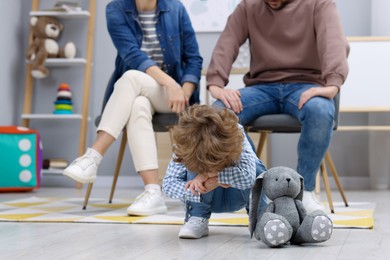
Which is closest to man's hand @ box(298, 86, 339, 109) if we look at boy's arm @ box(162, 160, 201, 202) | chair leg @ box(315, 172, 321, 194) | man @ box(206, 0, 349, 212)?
man @ box(206, 0, 349, 212)

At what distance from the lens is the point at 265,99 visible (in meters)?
2.24

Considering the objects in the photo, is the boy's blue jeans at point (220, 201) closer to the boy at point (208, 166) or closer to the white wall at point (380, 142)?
the boy at point (208, 166)

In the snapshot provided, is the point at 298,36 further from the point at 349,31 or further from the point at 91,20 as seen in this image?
the point at 91,20

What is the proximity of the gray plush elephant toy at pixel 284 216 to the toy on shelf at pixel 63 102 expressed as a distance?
2623mm

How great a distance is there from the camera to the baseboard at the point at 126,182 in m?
3.95

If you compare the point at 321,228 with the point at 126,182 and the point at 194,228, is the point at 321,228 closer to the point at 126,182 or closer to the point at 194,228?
the point at 194,228

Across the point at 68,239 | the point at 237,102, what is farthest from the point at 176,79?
the point at 68,239

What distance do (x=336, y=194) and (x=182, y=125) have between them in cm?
214

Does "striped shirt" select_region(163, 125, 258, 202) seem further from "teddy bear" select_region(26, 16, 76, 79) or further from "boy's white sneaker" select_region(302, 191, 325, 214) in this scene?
"teddy bear" select_region(26, 16, 76, 79)

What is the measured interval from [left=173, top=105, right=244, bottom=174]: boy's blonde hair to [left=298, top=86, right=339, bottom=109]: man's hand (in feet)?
2.11

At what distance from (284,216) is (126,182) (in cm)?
265

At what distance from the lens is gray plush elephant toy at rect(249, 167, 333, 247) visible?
152 cm

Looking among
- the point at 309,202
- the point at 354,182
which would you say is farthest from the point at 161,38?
the point at 354,182

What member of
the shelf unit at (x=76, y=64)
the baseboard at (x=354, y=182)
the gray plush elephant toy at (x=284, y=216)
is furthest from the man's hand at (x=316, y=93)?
the shelf unit at (x=76, y=64)
